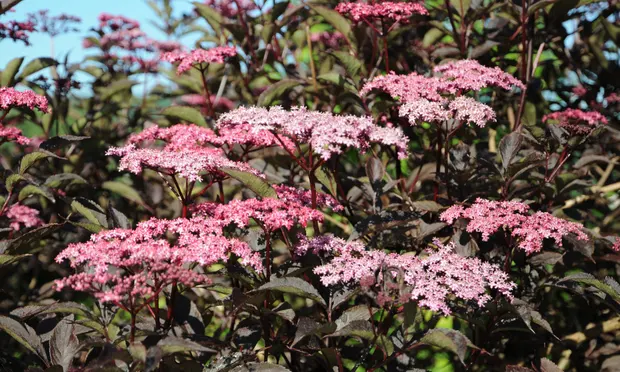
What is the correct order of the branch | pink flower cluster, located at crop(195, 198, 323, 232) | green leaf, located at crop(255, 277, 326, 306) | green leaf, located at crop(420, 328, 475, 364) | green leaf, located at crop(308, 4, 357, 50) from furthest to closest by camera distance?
green leaf, located at crop(308, 4, 357, 50) < the branch < pink flower cluster, located at crop(195, 198, 323, 232) < green leaf, located at crop(255, 277, 326, 306) < green leaf, located at crop(420, 328, 475, 364)

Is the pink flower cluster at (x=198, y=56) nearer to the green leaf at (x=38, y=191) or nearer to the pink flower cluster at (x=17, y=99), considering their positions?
the pink flower cluster at (x=17, y=99)

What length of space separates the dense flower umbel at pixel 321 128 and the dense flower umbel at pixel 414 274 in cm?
35

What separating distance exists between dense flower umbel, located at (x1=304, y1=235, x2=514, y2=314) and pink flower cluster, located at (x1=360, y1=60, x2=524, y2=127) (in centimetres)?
55

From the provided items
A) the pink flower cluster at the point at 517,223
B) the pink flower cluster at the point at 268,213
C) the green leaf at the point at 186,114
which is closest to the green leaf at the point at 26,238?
the pink flower cluster at the point at 268,213

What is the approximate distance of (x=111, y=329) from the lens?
8.50ft

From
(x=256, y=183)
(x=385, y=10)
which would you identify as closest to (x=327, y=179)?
(x=256, y=183)

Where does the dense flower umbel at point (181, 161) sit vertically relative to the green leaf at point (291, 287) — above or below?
above

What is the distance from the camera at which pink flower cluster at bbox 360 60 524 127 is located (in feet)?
8.21

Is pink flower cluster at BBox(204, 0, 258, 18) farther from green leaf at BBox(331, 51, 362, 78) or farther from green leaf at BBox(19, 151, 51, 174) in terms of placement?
green leaf at BBox(19, 151, 51, 174)

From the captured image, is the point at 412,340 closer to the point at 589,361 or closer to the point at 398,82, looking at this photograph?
the point at 398,82

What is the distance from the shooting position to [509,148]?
2730 mm

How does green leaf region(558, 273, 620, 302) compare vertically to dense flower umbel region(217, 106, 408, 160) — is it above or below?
below

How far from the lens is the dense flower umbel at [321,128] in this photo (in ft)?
7.20

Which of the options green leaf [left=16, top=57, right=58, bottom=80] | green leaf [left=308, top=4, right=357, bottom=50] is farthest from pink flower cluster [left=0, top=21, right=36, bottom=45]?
green leaf [left=308, top=4, right=357, bottom=50]
